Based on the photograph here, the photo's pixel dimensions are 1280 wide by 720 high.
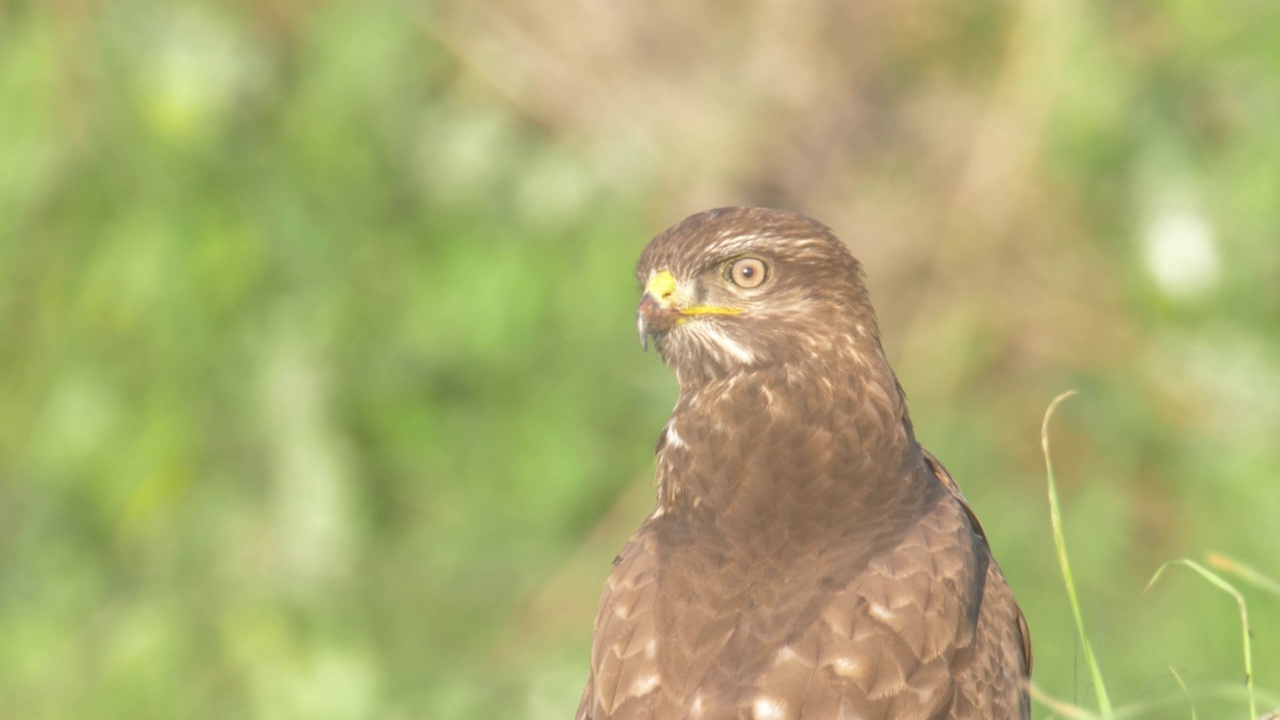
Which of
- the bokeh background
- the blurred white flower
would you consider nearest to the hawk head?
the bokeh background

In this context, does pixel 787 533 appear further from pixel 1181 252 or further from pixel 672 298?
pixel 1181 252

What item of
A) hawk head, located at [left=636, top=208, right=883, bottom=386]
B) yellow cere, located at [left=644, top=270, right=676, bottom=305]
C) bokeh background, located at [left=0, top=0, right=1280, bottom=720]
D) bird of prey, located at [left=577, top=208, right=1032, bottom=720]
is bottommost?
bird of prey, located at [left=577, top=208, right=1032, bottom=720]

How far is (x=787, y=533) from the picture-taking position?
4637mm

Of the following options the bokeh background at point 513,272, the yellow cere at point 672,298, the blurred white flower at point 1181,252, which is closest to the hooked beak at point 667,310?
the yellow cere at point 672,298

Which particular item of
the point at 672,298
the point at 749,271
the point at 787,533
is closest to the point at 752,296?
the point at 749,271

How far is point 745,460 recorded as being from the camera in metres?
4.79

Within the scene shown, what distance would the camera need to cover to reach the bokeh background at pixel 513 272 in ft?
35.0

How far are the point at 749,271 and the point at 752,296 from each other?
0.06 metres

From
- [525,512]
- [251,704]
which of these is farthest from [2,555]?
[525,512]

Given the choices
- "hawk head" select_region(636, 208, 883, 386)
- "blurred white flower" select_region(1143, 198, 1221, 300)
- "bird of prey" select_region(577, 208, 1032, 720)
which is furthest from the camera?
"blurred white flower" select_region(1143, 198, 1221, 300)

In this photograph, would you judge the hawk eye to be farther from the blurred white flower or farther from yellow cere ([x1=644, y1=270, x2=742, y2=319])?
the blurred white flower

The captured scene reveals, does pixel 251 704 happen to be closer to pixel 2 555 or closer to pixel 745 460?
pixel 2 555

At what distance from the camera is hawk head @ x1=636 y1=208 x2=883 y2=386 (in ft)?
16.4

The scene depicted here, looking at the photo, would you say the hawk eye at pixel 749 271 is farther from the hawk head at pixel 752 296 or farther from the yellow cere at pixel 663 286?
the yellow cere at pixel 663 286
